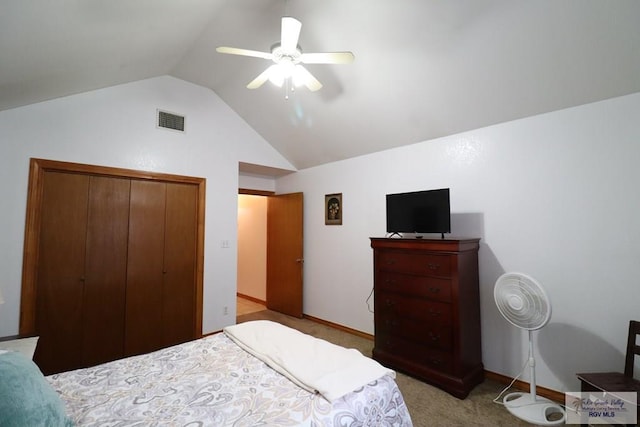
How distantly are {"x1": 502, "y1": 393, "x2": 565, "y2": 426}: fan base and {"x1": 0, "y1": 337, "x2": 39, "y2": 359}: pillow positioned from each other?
131 inches

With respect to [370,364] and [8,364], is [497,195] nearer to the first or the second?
[370,364]

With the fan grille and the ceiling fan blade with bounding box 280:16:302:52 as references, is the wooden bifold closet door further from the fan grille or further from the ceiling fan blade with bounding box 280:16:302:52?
the fan grille

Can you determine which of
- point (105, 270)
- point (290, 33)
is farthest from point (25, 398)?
point (105, 270)

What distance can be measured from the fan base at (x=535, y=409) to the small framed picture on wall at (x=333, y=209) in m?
2.52

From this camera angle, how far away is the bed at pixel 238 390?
1.15 metres

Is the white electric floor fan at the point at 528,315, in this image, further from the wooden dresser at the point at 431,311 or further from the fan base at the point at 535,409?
the wooden dresser at the point at 431,311

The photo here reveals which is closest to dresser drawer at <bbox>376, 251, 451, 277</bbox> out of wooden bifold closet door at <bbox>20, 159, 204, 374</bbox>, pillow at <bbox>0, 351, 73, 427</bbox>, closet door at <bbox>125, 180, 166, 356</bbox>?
wooden bifold closet door at <bbox>20, 159, 204, 374</bbox>

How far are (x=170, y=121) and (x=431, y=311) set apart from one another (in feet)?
11.3

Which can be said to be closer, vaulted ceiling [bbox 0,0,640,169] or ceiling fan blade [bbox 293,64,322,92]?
vaulted ceiling [bbox 0,0,640,169]

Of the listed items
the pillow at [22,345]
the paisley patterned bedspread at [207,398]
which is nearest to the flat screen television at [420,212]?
the paisley patterned bedspread at [207,398]

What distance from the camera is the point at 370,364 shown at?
1.56m

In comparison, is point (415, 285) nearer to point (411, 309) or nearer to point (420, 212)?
point (411, 309)

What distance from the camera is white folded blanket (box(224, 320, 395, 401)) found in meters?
1.34

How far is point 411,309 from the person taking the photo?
8.55 feet
